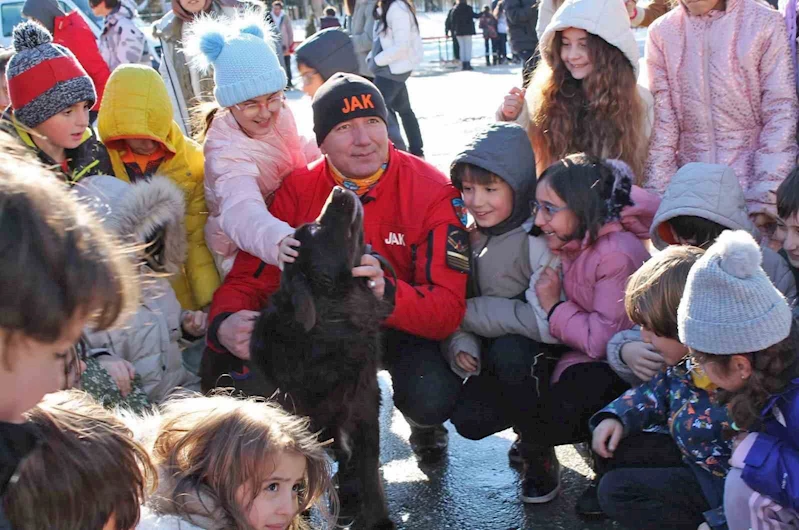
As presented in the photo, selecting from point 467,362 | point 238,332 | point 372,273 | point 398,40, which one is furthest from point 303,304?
point 398,40

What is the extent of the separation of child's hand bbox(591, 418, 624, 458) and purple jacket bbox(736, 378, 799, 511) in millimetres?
618

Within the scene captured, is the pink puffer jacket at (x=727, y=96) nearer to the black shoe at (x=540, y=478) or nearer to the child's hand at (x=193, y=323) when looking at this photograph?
the black shoe at (x=540, y=478)

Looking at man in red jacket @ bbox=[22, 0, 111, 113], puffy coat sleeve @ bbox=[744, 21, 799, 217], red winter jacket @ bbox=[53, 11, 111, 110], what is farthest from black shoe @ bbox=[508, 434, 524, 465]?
red winter jacket @ bbox=[53, 11, 111, 110]

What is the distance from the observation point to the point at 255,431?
2.29 meters

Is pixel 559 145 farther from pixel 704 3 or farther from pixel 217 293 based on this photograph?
pixel 217 293

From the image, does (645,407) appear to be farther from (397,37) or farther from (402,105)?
(402,105)

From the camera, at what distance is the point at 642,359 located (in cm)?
306

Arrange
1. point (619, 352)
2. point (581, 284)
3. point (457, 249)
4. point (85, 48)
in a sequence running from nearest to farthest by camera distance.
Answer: point (619, 352), point (581, 284), point (457, 249), point (85, 48)

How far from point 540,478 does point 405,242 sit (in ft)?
3.79

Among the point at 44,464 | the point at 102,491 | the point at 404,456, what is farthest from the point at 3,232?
the point at 404,456

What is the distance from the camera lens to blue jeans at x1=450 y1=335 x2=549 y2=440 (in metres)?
3.42

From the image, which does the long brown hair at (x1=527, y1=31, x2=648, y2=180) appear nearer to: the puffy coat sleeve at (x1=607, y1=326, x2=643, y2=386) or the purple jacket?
the puffy coat sleeve at (x1=607, y1=326, x2=643, y2=386)

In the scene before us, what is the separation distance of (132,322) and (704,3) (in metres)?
2.86

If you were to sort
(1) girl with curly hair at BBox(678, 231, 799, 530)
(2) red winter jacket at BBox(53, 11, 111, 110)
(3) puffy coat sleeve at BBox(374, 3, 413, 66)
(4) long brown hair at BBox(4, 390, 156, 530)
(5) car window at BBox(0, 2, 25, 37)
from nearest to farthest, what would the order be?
(4) long brown hair at BBox(4, 390, 156, 530), (1) girl with curly hair at BBox(678, 231, 799, 530), (2) red winter jacket at BBox(53, 11, 111, 110), (3) puffy coat sleeve at BBox(374, 3, 413, 66), (5) car window at BBox(0, 2, 25, 37)
